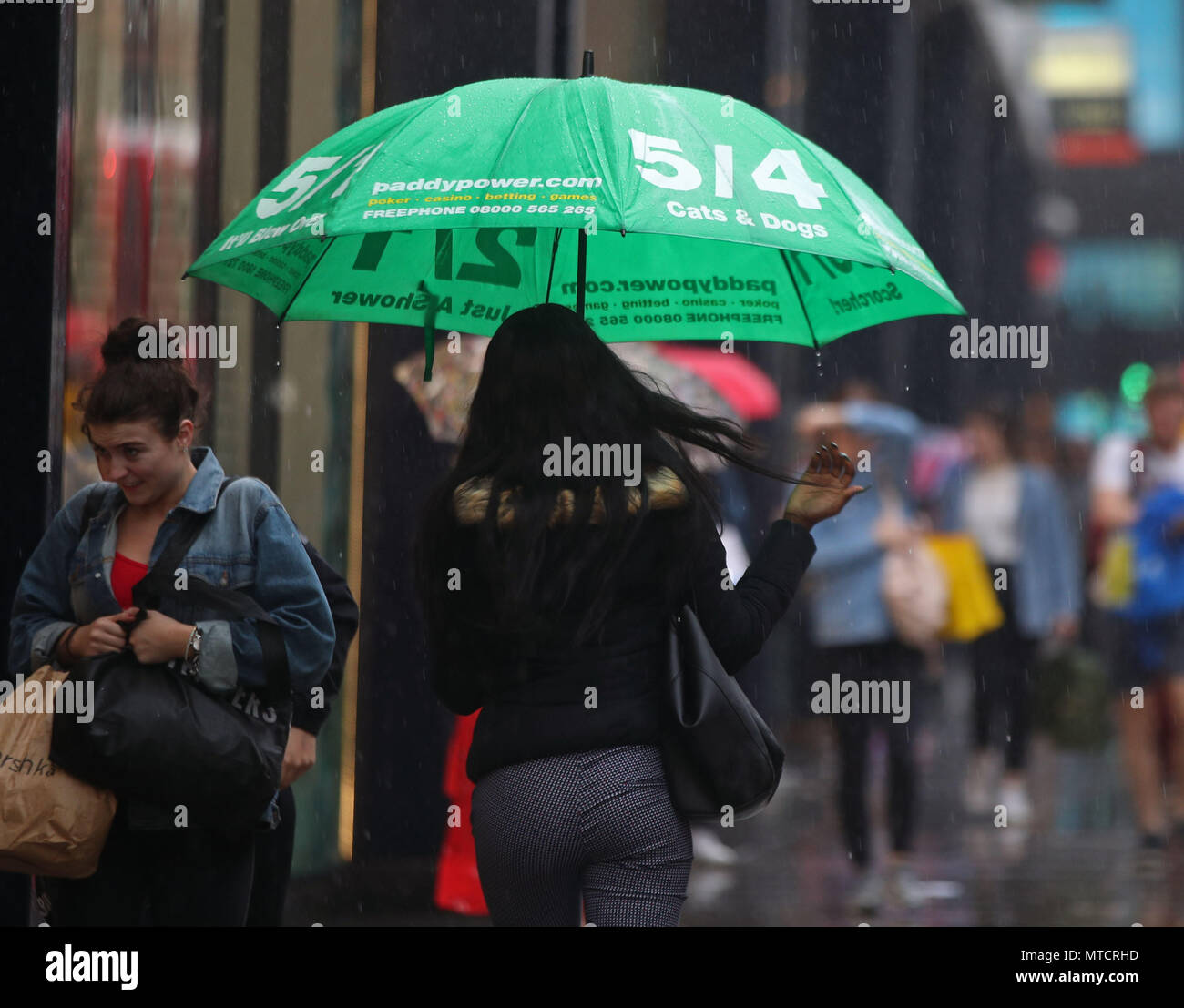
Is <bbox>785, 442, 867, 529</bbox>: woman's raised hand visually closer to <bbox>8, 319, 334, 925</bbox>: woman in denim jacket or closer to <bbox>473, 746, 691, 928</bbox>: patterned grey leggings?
<bbox>473, 746, 691, 928</bbox>: patterned grey leggings

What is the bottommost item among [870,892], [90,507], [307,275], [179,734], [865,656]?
[870,892]

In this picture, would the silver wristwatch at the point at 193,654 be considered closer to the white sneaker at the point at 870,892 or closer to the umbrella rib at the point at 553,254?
the umbrella rib at the point at 553,254

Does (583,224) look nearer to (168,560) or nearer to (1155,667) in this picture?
(168,560)

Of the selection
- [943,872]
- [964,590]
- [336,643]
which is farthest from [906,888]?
[336,643]

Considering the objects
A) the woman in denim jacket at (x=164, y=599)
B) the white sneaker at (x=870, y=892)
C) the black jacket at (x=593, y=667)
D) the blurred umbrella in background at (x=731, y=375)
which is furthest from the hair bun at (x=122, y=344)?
the blurred umbrella in background at (x=731, y=375)

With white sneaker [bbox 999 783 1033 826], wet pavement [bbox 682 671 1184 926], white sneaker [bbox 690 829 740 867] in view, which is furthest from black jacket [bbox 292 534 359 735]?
white sneaker [bbox 999 783 1033 826]

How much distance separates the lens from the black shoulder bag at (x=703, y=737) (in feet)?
10.7

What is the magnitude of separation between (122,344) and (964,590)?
528 cm

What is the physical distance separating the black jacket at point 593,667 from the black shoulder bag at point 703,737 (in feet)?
0.12

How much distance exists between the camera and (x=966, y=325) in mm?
16375

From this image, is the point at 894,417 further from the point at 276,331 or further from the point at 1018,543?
the point at 276,331

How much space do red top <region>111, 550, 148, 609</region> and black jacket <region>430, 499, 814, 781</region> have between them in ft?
2.51

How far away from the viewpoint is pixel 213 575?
371cm

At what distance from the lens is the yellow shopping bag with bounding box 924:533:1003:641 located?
8.01 meters
